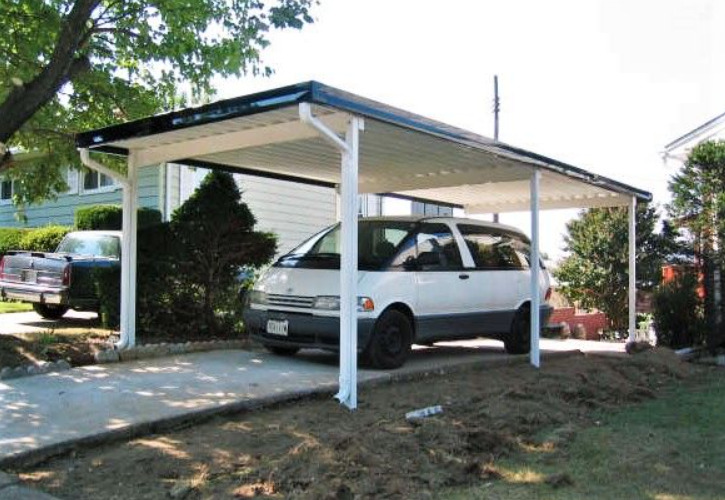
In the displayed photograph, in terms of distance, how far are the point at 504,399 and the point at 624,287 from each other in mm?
10317

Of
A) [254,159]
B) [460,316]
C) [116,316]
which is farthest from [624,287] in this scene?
[116,316]

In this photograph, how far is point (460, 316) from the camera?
9.35 metres

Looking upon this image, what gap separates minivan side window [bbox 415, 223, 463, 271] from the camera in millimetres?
8906

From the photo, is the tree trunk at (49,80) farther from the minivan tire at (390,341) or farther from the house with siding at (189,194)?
the house with siding at (189,194)

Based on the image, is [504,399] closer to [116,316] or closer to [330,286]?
[330,286]

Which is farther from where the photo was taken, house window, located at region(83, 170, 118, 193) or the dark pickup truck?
house window, located at region(83, 170, 118, 193)

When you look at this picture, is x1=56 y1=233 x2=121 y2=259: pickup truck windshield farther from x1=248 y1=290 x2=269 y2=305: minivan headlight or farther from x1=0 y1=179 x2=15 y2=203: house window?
x1=0 y1=179 x2=15 y2=203: house window

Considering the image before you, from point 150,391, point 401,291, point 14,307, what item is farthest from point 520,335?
point 14,307

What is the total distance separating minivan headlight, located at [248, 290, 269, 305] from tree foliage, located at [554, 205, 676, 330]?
394 inches

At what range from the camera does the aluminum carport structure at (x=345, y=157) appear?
679cm

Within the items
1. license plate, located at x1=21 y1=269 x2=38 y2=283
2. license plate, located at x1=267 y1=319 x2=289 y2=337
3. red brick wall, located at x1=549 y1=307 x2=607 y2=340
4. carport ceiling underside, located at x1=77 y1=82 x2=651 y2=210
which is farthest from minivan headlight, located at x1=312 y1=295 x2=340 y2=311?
red brick wall, located at x1=549 y1=307 x2=607 y2=340

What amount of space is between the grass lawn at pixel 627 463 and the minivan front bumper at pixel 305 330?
2.63 m

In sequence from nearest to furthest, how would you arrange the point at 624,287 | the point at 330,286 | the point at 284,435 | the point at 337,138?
the point at 284,435
the point at 337,138
the point at 330,286
the point at 624,287

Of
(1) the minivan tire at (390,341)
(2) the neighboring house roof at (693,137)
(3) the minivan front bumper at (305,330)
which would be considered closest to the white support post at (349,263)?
(3) the minivan front bumper at (305,330)
